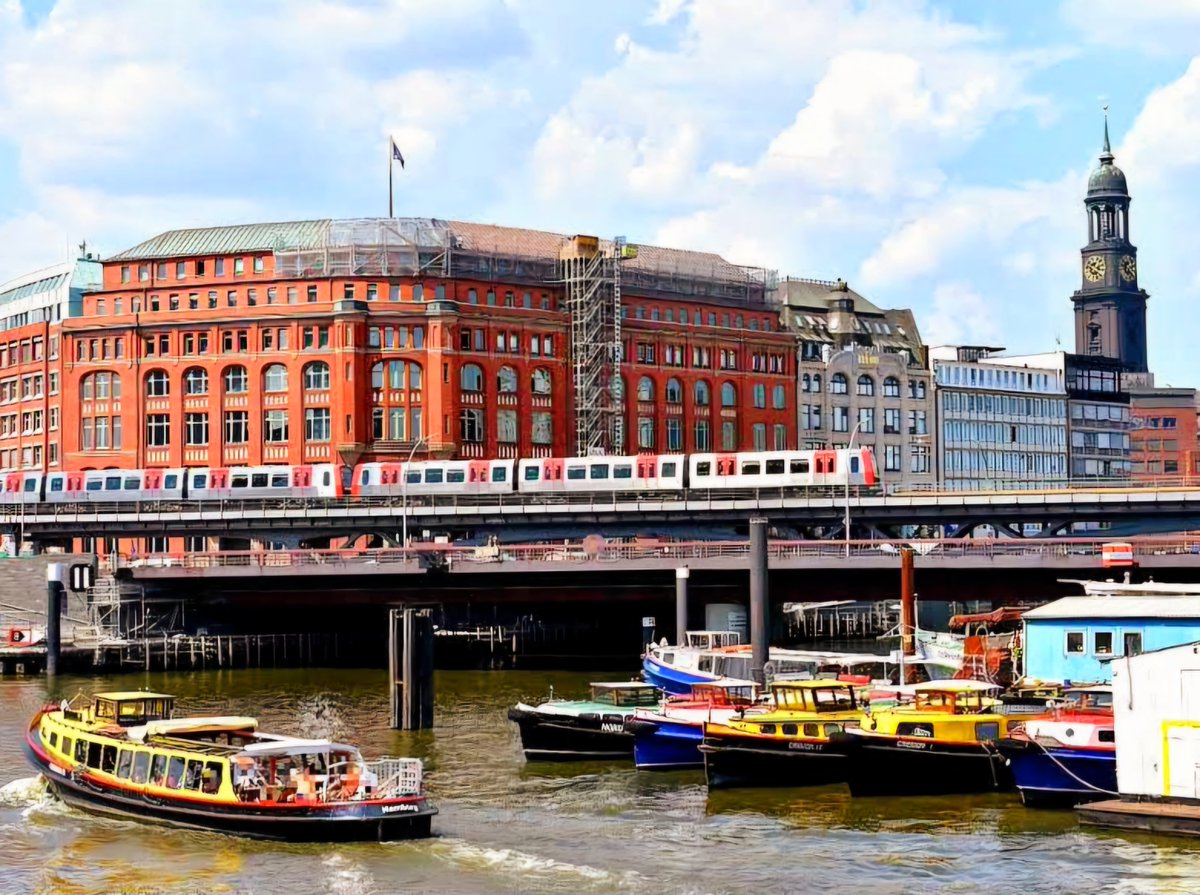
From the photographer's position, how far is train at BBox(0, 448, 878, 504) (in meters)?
141

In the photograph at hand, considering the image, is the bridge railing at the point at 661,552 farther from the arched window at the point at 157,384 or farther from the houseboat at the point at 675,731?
the arched window at the point at 157,384

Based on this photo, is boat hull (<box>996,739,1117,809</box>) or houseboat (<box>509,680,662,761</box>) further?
houseboat (<box>509,680,662,761</box>)

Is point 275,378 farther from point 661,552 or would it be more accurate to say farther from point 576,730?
point 576,730

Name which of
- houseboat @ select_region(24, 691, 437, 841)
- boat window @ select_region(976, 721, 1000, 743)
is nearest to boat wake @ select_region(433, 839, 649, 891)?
houseboat @ select_region(24, 691, 437, 841)

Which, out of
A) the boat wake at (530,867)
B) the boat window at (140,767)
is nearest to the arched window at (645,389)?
the boat window at (140,767)

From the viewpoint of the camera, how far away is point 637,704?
7431 centimetres

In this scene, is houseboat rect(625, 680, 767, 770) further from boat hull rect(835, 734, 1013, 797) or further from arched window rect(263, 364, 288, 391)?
arched window rect(263, 364, 288, 391)

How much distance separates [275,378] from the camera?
17712 cm

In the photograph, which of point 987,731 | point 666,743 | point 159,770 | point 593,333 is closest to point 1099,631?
point 987,731

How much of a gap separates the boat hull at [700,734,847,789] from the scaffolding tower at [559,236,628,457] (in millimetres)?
118243

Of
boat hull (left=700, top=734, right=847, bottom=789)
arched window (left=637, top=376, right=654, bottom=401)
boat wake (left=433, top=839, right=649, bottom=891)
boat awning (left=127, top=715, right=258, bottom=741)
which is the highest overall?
arched window (left=637, top=376, right=654, bottom=401)

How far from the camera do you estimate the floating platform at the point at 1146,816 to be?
5428 centimetres

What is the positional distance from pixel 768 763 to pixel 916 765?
498cm

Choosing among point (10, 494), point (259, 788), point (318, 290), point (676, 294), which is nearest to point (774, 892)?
point (259, 788)
